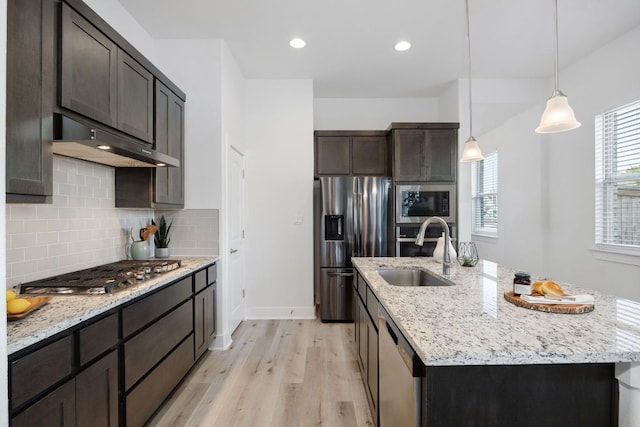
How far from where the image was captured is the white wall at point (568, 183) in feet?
9.96

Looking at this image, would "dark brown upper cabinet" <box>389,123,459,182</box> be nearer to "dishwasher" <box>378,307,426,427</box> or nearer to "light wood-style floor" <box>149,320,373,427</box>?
"light wood-style floor" <box>149,320,373,427</box>

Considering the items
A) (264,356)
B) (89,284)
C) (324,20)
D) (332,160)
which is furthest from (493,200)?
(89,284)

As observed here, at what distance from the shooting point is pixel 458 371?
0.93 m

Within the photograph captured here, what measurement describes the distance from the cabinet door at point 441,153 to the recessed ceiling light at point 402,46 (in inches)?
41.7

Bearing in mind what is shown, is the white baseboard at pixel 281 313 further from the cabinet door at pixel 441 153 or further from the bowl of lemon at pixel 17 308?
the bowl of lemon at pixel 17 308

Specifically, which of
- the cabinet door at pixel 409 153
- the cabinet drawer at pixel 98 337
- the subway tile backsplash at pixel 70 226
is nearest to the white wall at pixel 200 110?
the subway tile backsplash at pixel 70 226

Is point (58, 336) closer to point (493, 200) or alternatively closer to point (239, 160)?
point (239, 160)

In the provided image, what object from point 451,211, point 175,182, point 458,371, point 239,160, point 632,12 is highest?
point 632,12

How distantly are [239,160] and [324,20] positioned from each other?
173 cm

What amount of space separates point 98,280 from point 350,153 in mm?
3176

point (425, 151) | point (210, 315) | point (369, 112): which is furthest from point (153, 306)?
point (369, 112)

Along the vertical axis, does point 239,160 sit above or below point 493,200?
above

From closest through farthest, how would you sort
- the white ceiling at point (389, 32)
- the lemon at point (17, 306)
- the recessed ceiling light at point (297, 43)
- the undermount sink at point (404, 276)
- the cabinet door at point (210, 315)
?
the lemon at point (17, 306) → the undermount sink at point (404, 276) → the white ceiling at point (389, 32) → the cabinet door at point (210, 315) → the recessed ceiling light at point (297, 43)

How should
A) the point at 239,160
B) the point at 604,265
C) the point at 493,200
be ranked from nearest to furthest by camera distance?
1. the point at 604,265
2. the point at 239,160
3. the point at 493,200
